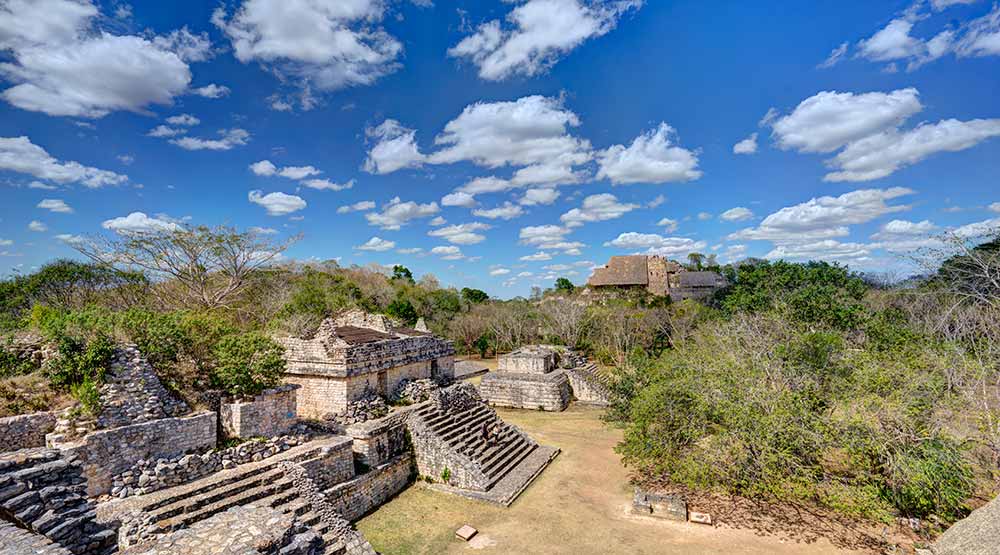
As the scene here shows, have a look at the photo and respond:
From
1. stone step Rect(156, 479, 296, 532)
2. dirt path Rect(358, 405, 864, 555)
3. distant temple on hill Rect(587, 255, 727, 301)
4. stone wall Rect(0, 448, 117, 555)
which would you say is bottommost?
dirt path Rect(358, 405, 864, 555)

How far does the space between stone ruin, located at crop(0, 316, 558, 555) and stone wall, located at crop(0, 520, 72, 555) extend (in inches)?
0.8

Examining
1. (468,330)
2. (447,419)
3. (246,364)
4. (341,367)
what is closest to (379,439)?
(341,367)

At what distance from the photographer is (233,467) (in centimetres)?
873

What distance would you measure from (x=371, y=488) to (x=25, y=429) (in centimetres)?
613

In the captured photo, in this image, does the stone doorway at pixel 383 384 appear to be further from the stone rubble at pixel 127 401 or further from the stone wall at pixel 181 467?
the stone rubble at pixel 127 401

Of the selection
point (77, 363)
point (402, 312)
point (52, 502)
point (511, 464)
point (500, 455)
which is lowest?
point (511, 464)

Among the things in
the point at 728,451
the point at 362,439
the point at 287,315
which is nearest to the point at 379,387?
the point at 362,439

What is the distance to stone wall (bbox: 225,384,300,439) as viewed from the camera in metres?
9.27

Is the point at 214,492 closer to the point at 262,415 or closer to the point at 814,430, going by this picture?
the point at 262,415

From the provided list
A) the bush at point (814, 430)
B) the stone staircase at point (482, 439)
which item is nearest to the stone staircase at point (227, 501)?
the stone staircase at point (482, 439)

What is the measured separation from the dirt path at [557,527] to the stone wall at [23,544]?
5.44 m

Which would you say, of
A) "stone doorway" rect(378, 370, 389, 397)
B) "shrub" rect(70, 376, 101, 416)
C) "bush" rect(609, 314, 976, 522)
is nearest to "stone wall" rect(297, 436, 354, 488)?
"stone doorway" rect(378, 370, 389, 397)

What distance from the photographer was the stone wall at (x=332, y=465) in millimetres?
9156

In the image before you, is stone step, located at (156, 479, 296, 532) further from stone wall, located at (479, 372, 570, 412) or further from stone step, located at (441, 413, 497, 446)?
stone wall, located at (479, 372, 570, 412)
